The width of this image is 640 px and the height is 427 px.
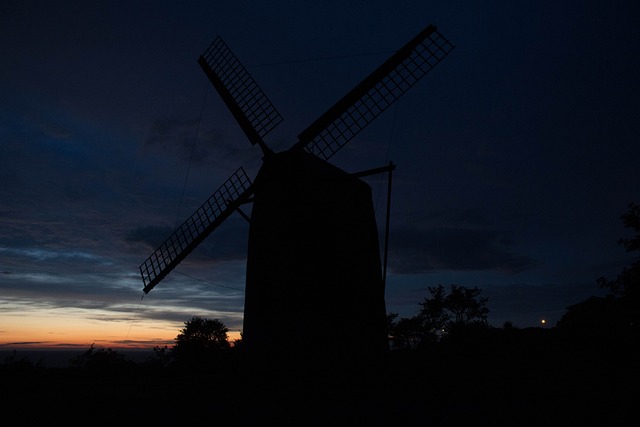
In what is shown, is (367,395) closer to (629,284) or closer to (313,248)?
(313,248)

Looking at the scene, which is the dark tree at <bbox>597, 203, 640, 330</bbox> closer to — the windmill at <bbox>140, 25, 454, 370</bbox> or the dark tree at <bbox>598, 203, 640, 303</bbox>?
the dark tree at <bbox>598, 203, 640, 303</bbox>

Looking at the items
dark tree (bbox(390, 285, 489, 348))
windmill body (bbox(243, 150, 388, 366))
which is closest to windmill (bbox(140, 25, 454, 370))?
windmill body (bbox(243, 150, 388, 366))

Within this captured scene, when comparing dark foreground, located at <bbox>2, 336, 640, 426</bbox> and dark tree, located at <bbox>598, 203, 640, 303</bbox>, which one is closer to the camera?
dark foreground, located at <bbox>2, 336, 640, 426</bbox>

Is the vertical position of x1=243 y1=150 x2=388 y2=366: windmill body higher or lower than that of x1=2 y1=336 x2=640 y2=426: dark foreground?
higher

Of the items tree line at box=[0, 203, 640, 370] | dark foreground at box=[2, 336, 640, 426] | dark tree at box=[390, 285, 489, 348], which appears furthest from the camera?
dark tree at box=[390, 285, 489, 348]

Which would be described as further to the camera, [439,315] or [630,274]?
[439,315]

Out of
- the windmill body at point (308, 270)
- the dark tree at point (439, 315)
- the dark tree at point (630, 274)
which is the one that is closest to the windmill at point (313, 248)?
the windmill body at point (308, 270)

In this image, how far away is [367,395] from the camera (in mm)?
8945

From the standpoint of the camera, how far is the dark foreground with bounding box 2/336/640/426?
643 cm

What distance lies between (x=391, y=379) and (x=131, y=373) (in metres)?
8.82

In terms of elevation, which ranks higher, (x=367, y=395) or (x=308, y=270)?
(x=308, y=270)

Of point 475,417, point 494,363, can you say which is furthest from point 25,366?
point 494,363

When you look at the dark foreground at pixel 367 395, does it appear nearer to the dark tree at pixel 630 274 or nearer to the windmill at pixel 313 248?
the windmill at pixel 313 248

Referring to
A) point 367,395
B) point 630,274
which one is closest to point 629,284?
point 630,274
